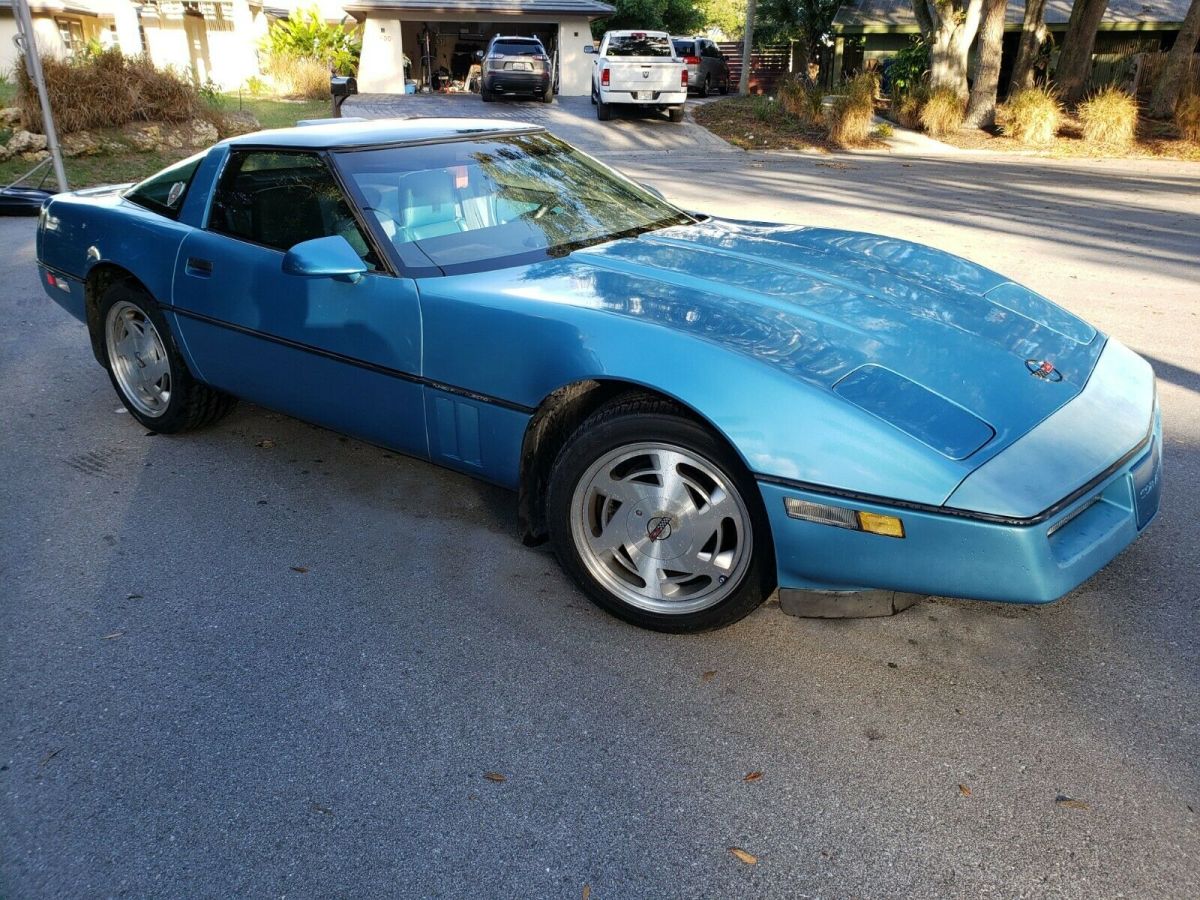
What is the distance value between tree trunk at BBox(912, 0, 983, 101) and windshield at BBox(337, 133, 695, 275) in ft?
57.9

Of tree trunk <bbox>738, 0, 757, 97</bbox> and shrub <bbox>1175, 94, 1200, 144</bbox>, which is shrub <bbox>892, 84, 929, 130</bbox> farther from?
tree trunk <bbox>738, 0, 757, 97</bbox>

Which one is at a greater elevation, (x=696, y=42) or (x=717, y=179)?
(x=696, y=42)

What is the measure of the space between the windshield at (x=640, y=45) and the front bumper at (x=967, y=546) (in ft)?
73.3

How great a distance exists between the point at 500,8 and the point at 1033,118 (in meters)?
18.2

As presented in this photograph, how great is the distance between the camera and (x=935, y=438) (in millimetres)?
2441

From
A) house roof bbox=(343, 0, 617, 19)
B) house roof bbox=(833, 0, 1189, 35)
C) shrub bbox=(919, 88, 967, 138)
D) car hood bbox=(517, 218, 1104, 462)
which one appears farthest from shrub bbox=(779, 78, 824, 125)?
car hood bbox=(517, 218, 1104, 462)

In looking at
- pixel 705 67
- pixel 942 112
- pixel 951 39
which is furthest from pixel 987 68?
pixel 705 67

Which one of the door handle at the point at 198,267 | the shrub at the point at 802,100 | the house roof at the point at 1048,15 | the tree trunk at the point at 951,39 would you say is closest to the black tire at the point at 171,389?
the door handle at the point at 198,267

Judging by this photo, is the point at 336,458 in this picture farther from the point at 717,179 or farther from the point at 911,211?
the point at 717,179

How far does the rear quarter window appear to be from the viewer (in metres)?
4.21

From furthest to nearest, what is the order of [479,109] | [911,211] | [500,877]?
[479,109] → [911,211] → [500,877]

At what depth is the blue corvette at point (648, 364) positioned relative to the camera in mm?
2453

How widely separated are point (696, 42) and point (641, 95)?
12.7 m

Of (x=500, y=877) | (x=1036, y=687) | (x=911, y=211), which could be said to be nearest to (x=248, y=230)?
(x=500, y=877)
